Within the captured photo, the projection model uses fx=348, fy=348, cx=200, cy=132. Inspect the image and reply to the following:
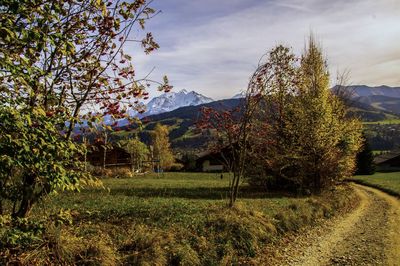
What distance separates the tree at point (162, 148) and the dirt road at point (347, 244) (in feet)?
233

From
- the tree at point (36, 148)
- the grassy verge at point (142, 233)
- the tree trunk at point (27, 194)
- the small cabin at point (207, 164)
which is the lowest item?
the small cabin at point (207, 164)

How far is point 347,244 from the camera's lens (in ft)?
48.8

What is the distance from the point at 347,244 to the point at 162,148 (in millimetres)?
79887

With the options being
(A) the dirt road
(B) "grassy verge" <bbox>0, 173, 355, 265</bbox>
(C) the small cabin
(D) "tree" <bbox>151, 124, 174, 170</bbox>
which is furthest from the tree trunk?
(C) the small cabin

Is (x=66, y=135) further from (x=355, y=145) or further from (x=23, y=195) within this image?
(x=355, y=145)

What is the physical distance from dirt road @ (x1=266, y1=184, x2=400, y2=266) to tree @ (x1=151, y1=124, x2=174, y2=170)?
71.0 metres

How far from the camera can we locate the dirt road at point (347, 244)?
12.6 meters

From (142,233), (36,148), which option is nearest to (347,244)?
(142,233)

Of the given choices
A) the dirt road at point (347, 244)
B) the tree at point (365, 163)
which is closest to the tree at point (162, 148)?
the tree at point (365, 163)

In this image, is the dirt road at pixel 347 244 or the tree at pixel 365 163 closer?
the dirt road at pixel 347 244

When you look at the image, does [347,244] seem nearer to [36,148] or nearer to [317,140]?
[36,148]

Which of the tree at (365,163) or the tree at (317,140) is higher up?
the tree at (317,140)

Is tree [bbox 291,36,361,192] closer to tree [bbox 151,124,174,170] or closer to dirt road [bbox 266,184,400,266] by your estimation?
dirt road [bbox 266,184,400,266]

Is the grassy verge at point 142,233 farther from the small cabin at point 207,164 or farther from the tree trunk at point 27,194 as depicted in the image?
the small cabin at point 207,164
